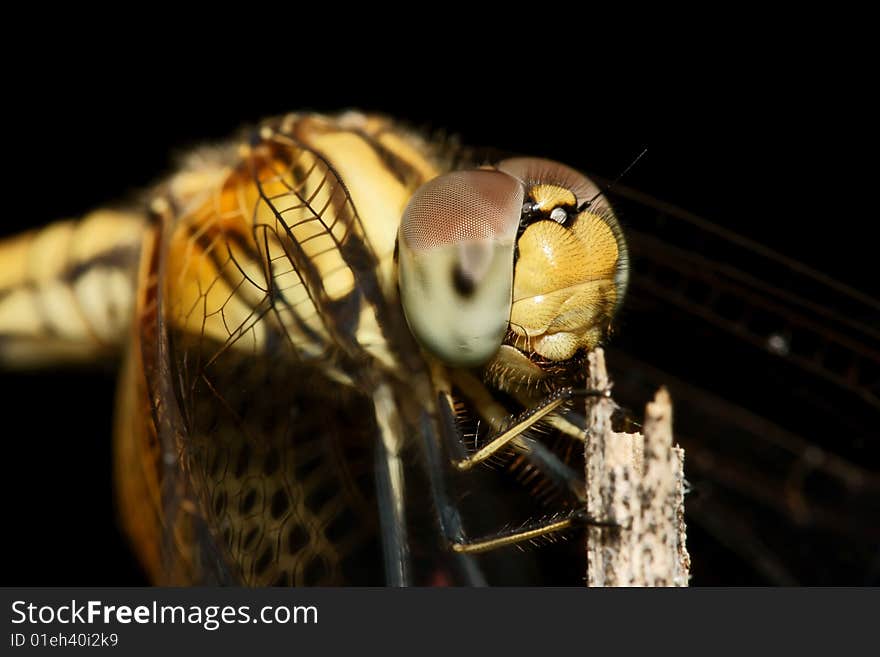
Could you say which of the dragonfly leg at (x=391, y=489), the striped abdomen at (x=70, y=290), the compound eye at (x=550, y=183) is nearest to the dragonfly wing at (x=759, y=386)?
the compound eye at (x=550, y=183)

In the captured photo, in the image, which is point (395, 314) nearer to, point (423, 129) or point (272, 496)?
point (272, 496)

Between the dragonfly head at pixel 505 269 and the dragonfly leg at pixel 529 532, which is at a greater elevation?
the dragonfly head at pixel 505 269

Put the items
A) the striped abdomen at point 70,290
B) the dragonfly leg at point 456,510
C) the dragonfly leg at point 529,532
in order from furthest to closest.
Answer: the striped abdomen at point 70,290
the dragonfly leg at point 456,510
the dragonfly leg at point 529,532

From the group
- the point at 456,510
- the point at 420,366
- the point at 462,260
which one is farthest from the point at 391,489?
the point at 462,260

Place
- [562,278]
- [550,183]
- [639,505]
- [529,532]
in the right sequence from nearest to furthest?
[639,505]
[529,532]
[562,278]
[550,183]

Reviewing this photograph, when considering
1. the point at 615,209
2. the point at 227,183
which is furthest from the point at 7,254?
the point at 615,209

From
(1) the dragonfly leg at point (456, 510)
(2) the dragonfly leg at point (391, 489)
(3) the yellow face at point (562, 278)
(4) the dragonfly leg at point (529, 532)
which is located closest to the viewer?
(4) the dragonfly leg at point (529, 532)

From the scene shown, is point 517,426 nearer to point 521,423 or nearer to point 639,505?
point 521,423

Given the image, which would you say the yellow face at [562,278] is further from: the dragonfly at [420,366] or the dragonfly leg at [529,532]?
the dragonfly leg at [529,532]
